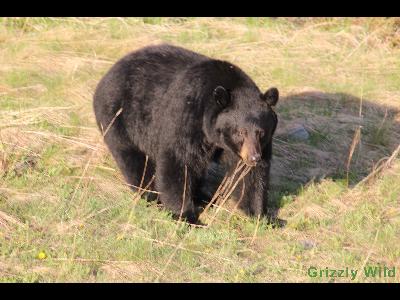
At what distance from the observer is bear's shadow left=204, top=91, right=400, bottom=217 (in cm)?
820

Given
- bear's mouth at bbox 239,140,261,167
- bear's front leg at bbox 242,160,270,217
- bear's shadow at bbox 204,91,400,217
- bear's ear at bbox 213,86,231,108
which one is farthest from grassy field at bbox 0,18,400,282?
bear's ear at bbox 213,86,231,108

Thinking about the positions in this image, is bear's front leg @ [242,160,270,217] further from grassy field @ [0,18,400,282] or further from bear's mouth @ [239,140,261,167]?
bear's mouth @ [239,140,261,167]

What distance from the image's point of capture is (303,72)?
420 inches

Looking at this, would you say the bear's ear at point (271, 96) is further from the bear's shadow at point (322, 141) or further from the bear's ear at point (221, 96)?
the bear's shadow at point (322, 141)

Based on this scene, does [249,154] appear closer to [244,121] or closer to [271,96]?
[244,121]

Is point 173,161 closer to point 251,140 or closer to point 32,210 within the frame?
point 251,140

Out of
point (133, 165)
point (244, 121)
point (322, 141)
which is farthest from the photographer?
point (322, 141)

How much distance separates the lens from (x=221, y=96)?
6762 millimetres

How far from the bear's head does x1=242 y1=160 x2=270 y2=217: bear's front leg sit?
235mm

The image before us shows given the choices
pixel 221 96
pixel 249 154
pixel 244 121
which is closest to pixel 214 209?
pixel 249 154

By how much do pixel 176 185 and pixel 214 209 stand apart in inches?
18.3

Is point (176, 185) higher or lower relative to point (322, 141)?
higher

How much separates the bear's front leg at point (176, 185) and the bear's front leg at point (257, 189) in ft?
1.66

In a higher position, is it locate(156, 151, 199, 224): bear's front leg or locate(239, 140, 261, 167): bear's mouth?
locate(239, 140, 261, 167): bear's mouth
